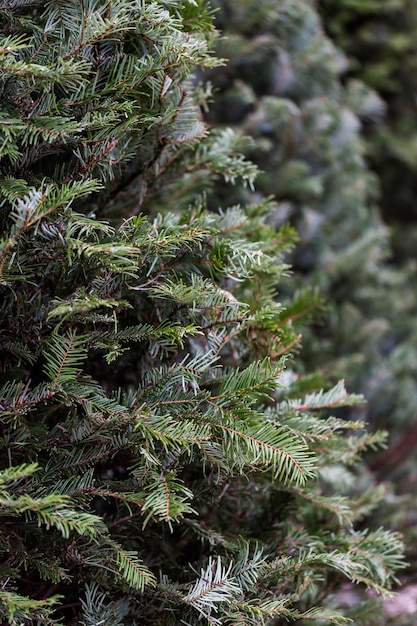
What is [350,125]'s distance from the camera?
95.7 inches

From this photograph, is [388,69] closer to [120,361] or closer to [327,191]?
[327,191]

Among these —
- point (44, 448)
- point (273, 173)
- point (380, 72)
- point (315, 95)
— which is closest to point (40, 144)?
point (44, 448)

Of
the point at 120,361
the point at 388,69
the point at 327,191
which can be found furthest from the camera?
the point at 388,69

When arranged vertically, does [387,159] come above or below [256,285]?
Answer: below

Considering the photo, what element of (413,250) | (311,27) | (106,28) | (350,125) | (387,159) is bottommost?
(413,250)

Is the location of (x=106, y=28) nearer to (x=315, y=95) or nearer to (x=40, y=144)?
(x=40, y=144)

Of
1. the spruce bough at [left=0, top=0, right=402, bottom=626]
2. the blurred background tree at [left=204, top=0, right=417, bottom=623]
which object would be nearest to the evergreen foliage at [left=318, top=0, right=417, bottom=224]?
the blurred background tree at [left=204, top=0, right=417, bottom=623]

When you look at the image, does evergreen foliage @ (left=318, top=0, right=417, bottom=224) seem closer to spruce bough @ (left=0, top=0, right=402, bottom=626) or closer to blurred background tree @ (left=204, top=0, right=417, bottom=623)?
blurred background tree @ (left=204, top=0, right=417, bottom=623)

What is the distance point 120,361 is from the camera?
43.0 inches

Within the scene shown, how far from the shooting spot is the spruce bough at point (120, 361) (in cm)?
87

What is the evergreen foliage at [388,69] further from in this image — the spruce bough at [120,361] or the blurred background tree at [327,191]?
the spruce bough at [120,361]

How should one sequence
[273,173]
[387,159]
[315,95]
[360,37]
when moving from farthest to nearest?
1. [387,159]
2. [360,37]
3. [315,95]
4. [273,173]

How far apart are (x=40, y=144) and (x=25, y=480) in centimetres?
52

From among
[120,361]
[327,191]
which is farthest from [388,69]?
[120,361]
